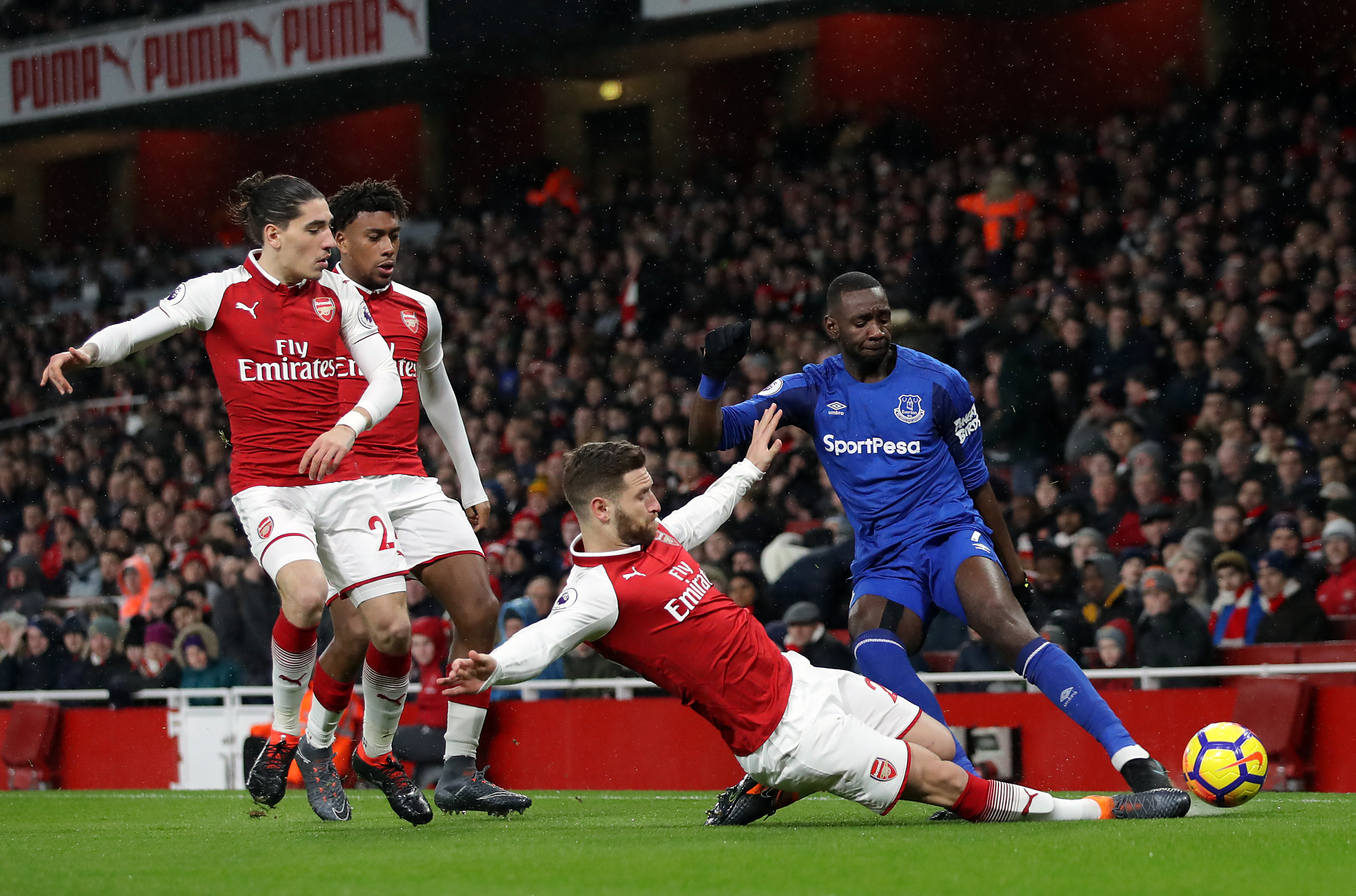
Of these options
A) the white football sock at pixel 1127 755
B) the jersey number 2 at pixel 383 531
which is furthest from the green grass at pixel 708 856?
the jersey number 2 at pixel 383 531

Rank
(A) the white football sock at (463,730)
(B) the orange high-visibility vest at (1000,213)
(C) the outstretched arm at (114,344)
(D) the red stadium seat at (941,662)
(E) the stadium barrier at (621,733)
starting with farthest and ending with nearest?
(B) the orange high-visibility vest at (1000,213) → (D) the red stadium seat at (941,662) → (E) the stadium barrier at (621,733) → (A) the white football sock at (463,730) → (C) the outstretched arm at (114,344)

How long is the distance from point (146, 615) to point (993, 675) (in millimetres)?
7865

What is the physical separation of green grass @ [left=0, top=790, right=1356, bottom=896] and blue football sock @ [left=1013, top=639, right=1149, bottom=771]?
0.37m

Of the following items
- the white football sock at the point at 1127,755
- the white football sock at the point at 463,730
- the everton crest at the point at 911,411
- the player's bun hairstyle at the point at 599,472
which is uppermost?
the everton crest at the point at 911,411

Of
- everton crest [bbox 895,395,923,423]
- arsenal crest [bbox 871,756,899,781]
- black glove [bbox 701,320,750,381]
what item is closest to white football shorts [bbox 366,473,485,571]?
black glove [bbox 701,320,750,381]

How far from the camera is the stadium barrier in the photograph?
9.00 meters

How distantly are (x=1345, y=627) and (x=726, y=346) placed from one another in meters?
4.75

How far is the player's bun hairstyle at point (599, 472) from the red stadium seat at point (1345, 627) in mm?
5320

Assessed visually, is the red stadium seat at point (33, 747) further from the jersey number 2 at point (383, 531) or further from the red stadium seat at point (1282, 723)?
the red stadium seat at point (1282, 723)

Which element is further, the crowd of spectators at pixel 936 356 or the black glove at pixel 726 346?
the crowd of spectators at pixel 936 356

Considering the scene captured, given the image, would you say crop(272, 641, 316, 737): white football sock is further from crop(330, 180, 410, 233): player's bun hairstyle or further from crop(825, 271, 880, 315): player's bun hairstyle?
crop(825, 271, 880, 315): player's bun hairstyle

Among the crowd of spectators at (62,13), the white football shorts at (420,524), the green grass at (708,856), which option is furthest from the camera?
the crowd of spectators at (62,13)

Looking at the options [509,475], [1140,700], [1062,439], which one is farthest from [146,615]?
[1140,700]

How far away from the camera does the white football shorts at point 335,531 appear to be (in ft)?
20.7
